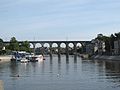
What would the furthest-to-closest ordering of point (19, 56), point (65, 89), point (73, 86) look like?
1. point (19, 56)
2. point (73, 86)
3. point (65, 89)

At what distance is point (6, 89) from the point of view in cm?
4809

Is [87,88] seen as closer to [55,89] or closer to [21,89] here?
[55,89]

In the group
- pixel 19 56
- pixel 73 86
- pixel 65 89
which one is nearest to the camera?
pixel 65 89

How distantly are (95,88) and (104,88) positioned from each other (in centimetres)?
118

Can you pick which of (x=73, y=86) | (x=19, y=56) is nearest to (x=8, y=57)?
(x=19, y=56)

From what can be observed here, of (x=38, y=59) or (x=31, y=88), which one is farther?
(x=38, y=59)

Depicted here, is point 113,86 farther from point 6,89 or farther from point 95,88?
point 6,89

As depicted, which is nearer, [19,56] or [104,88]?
[104,88]

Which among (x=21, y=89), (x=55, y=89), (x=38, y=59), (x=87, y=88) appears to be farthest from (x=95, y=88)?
(x=38, y=59)

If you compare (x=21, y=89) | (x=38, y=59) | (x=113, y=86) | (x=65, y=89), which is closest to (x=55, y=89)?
(x=65, y=89)

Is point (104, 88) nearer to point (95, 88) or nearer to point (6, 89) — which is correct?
point (95, 88)

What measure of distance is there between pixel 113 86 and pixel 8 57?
140089 millimetres

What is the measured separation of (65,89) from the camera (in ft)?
157

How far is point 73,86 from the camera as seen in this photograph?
51.3 meters
